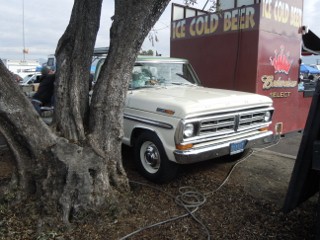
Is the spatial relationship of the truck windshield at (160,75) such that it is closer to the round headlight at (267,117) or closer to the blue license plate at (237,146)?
the round headlight at (267,117)

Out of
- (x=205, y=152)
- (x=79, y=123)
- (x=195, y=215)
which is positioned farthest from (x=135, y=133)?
(x=195, y=215)

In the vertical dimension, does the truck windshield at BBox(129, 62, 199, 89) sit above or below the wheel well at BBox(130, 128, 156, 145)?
above

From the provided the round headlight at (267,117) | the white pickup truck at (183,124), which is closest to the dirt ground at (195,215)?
the white pickup truck at (183,124)

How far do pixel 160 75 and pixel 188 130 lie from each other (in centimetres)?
179

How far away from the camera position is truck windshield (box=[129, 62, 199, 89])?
18.9 ft

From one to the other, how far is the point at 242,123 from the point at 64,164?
2.57 m

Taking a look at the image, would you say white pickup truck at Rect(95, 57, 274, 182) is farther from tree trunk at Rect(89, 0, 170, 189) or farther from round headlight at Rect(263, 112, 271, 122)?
tree trunk at Rect(89, 0, 170, 189)

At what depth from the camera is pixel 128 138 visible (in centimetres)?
532

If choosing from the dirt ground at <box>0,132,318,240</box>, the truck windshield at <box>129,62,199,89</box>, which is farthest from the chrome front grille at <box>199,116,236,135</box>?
the truck windshield at <box>129,62,199,89</box>

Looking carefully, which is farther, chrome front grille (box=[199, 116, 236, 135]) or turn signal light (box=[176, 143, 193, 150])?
chrome front grille (box=[199, 116, 236, 135])

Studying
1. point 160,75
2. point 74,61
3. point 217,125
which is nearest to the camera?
point 74,61

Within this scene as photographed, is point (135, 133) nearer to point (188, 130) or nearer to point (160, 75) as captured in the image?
point (188, 130)

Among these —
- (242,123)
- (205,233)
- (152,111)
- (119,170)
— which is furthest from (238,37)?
(205,233)

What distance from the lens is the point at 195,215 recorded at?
3.95 m
